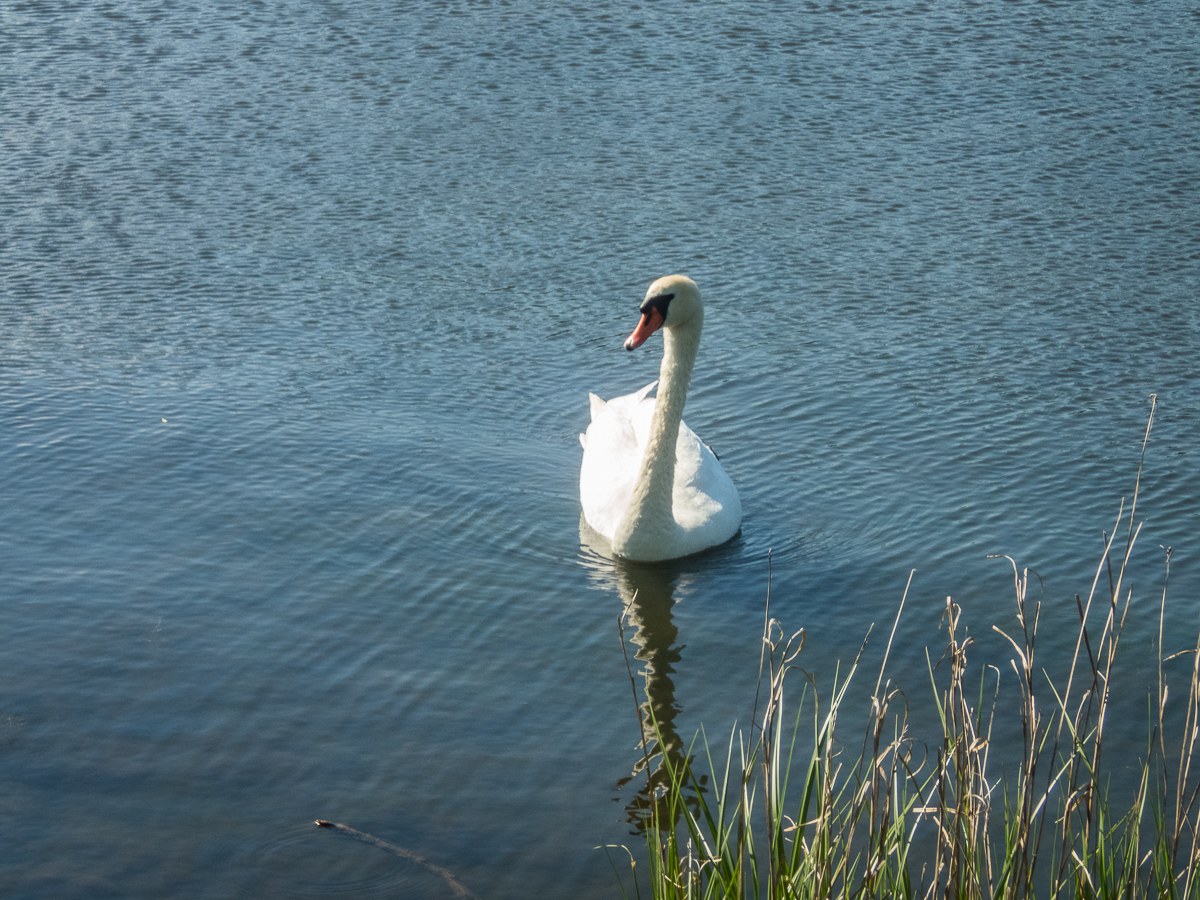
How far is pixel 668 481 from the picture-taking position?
26.7ft

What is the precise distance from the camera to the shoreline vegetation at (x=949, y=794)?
365 centimetres

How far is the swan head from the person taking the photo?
8133 mm

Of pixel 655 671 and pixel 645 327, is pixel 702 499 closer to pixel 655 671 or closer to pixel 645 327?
pixel 645 327

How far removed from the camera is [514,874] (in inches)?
216

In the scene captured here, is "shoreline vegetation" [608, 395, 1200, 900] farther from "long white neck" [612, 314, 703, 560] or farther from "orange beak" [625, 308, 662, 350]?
"orange beak" [625, 308, 662, 350]

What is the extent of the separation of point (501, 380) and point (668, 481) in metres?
2.64

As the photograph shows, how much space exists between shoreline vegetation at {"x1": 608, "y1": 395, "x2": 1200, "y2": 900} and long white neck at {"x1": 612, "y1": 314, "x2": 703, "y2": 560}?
1278mm

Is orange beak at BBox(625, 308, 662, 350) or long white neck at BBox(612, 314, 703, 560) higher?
orange beak at BBox(625, 308, 662, 350)

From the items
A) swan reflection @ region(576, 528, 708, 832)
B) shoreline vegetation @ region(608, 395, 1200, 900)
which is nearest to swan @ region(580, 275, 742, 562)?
swan reflection @ region(576, 528, 708, 832)

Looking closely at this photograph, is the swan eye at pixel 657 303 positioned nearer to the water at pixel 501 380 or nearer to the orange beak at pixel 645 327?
the orange beak at pixel 645 327

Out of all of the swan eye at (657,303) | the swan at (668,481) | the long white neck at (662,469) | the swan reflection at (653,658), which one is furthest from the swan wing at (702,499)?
the swan eye at (657,303)

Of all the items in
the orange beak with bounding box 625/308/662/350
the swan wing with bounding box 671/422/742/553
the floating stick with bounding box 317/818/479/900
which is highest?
the orange beak with bounding box 625/308/662/350

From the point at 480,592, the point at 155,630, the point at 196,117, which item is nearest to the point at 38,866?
the point at 155,630

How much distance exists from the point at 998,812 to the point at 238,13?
16.3 m
